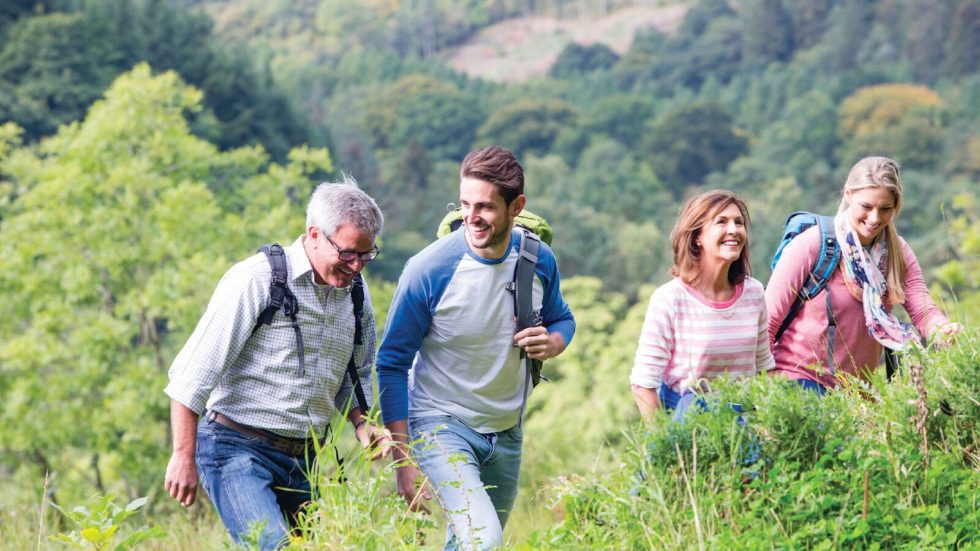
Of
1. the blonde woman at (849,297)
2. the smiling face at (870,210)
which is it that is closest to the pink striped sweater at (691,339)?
the blonde woman at (849,297)

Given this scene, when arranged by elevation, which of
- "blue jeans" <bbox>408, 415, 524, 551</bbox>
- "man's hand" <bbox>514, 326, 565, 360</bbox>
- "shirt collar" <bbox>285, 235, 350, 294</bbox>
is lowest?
"blue jeans" <bbox>408, 415, 524, 551</bbox>

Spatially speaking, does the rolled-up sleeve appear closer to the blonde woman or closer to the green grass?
the green grass

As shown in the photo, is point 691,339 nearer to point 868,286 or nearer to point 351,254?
point 868,286

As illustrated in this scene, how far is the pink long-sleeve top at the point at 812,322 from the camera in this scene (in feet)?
13.9

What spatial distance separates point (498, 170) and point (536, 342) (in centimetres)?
59

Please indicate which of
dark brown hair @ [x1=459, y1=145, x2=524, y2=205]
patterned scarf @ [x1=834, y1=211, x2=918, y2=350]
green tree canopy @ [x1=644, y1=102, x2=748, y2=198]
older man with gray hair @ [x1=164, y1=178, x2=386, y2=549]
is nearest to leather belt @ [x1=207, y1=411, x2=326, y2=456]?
older man with gray hair @ [x1=164, y1=178, x2=386, y2=549]

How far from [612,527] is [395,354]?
3.18 ft

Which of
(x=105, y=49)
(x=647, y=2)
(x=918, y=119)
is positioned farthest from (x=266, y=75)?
(x=647, y=2)

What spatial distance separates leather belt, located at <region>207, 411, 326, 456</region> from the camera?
3.64 m

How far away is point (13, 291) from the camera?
19766mm

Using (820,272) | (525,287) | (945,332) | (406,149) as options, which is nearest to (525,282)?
(525,287)

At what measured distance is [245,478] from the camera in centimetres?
352

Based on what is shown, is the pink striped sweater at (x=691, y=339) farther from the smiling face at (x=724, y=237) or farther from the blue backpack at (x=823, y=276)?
the blue backpack at (x=823, y=276)

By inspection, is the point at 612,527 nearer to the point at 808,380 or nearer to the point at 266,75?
the point at 808,380
